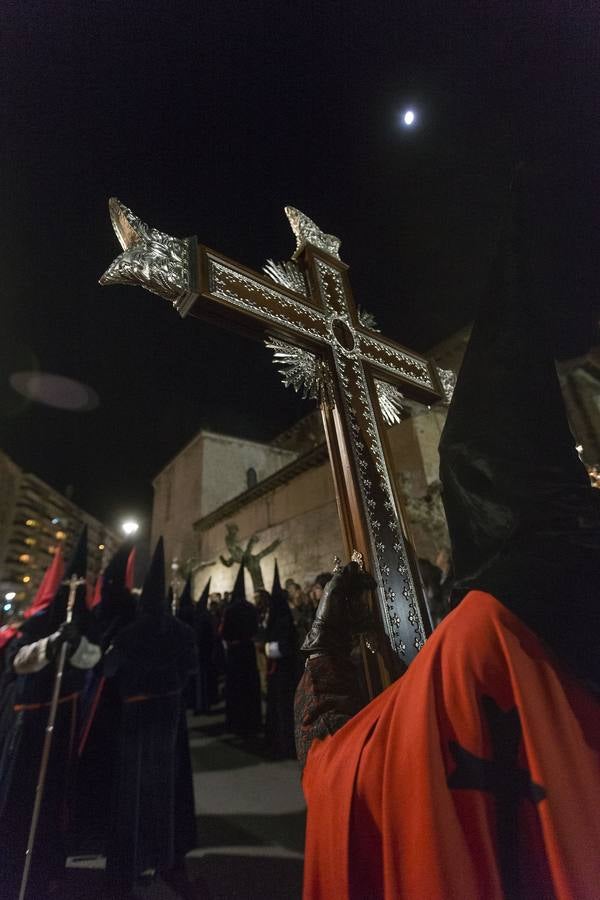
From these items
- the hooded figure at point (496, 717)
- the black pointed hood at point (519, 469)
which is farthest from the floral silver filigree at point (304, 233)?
the hooded figure at point (496, 717)

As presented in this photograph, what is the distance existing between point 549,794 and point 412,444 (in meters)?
9.27

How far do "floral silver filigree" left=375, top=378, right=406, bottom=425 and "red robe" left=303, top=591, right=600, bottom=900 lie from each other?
5.81 ft

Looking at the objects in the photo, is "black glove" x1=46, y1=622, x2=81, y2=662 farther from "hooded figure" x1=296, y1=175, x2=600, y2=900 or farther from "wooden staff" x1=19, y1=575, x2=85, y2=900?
"hooded figure" x1=296, y1=175, x2=600, y2=900

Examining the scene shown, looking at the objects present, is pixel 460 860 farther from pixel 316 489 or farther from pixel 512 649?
pixel 316 489

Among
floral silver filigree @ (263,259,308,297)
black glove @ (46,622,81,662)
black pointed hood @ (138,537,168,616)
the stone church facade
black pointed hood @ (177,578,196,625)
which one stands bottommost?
black glove @ (46,622,81,662)

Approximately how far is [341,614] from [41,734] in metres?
3.46

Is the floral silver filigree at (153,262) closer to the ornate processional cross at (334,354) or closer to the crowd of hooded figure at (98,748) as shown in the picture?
the ornate processional cross at (334,354)

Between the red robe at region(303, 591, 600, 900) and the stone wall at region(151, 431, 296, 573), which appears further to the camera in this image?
the stone wall at region(151, 431, 296, 573)

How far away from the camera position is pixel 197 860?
2.92m

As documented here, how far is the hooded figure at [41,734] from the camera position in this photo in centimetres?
275

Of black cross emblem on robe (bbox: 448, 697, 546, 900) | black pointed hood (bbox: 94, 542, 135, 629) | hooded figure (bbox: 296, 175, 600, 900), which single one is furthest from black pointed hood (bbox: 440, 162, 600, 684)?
black pointed hood (bbox: 94, 542, 135, 629)

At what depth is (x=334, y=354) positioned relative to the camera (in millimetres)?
2311

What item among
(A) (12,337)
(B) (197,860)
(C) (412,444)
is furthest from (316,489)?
(B) (197,860)

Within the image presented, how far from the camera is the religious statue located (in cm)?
1058
